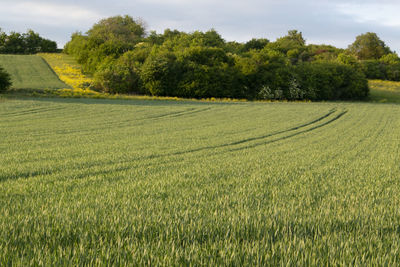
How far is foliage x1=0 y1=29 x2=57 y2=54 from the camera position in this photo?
111062mm

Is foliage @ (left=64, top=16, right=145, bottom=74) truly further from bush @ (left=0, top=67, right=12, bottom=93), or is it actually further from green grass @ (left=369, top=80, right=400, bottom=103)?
green grass @ (left=369, top=80, right=400, bottom=103)

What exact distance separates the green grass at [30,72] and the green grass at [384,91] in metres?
57.6

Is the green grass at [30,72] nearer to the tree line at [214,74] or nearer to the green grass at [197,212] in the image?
the tree line at [214,74]

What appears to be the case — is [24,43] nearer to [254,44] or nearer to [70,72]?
[70,72]

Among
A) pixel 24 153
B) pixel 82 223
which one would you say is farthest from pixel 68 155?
pixel 82 223

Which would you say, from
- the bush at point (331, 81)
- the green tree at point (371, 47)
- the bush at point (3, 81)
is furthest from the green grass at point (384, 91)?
the bush at point (3, 81)

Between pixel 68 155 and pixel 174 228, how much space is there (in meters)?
8.45

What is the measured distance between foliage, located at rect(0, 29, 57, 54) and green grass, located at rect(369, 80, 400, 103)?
3780 inches

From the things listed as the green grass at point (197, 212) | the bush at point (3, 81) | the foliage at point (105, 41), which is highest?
the foliage at point (105, 41)

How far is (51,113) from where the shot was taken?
30.0 metres

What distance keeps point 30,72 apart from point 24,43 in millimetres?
48050

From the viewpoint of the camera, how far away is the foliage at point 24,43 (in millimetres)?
111062

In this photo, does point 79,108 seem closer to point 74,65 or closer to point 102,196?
point 102,196

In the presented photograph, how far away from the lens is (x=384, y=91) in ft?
255
